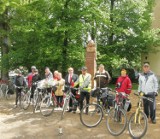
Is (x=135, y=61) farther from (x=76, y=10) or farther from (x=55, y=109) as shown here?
(x=55, y=109)

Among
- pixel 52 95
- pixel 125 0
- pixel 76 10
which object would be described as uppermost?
pixel 125 0

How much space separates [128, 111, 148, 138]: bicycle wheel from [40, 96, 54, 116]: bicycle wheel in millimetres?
3875

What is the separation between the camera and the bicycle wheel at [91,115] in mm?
8859

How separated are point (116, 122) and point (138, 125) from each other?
83 cm

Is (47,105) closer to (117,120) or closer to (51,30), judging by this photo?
(117,120)

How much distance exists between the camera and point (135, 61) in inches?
1232

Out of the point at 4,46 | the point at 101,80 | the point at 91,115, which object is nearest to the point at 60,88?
the point at 101,80

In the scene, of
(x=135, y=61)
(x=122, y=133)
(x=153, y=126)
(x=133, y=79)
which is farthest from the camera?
(x=133, y=79)

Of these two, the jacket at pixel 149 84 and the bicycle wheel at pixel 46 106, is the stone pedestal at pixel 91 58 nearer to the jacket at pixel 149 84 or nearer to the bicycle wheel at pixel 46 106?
the bicycle wheel at pixel 46 106

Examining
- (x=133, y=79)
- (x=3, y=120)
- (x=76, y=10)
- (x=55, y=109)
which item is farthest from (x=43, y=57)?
(x=133, y=79)

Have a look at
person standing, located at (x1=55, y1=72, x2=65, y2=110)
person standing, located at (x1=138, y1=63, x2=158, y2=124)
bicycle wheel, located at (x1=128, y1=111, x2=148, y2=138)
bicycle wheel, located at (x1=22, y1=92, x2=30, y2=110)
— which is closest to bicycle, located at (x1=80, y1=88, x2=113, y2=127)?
bicycle wheel, located at (x1=128, y1=111, x2=148, y2=138)

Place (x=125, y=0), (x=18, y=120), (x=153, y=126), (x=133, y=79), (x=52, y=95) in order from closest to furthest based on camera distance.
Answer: (x=153, y=126) < (x=18, y=120) < (x=52, y=95) < (x=125, y=0) < (x=133, y=79)

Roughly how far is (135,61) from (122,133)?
78.3ft

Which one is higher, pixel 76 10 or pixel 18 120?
pixel 76 10
